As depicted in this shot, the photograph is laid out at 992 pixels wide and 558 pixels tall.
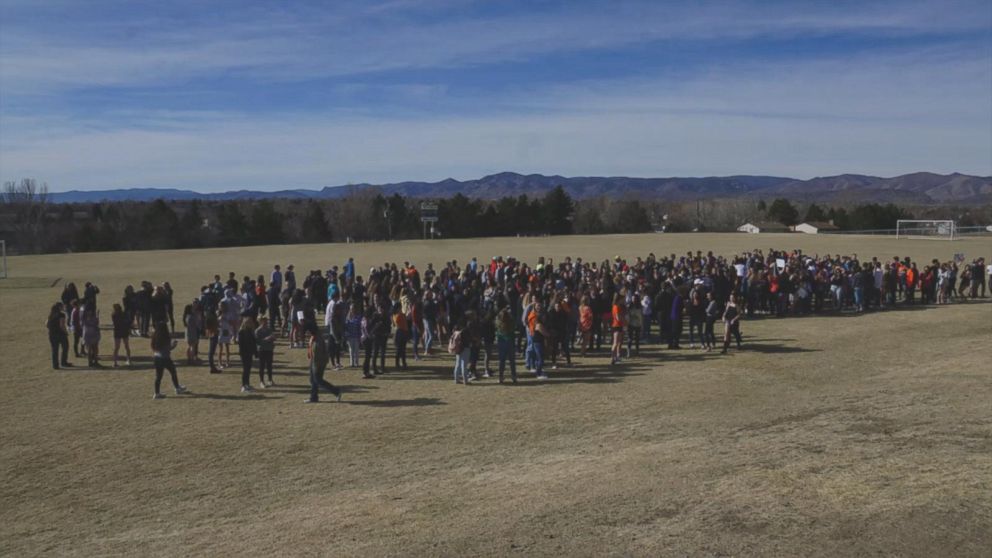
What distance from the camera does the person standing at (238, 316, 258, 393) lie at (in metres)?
13.9

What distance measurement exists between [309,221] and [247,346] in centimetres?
6842

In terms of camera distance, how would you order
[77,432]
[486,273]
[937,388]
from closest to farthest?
[77,432], [937,388], [486,273]

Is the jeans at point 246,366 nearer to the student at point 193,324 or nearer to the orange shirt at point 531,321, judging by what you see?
the student at point 193,324

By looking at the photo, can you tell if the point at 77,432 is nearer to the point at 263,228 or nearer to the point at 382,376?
the point at 382,376

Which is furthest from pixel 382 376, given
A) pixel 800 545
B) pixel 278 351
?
pixel 800 545

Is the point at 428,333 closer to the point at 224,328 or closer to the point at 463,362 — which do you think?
the point at 463,362

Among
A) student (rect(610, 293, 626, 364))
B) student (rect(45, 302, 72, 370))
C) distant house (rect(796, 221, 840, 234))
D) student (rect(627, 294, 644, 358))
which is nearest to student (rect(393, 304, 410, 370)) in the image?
student (rect(610, 293, 626, 364))

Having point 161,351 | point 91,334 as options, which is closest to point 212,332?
point 161,351

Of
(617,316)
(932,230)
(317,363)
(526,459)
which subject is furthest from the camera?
(932,230)

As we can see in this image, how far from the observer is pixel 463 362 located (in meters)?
14.6

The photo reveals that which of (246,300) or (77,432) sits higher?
(246,300)

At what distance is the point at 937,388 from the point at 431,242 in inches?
2272

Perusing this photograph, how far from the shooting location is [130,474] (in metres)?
9.93

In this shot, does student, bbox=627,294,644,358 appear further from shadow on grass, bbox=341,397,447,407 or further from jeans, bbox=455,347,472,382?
shadow on grass, bbox=341,397,447,407
